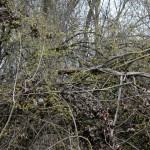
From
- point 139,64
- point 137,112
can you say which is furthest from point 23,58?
point 137,112

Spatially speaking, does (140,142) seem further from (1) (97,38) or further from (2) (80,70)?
(1) (97,38)

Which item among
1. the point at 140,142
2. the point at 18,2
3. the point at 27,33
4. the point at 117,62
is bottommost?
the point at 140,142

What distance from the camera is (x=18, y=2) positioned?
14.0 feet

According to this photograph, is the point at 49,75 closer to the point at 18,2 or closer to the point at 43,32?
the point at 43,32

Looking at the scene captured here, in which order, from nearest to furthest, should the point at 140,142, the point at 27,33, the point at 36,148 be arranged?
the point at 36,148, the point at 140,142, the point at 27,33

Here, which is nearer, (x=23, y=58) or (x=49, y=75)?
(x=49, y=75)

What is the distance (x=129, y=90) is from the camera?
3.16m

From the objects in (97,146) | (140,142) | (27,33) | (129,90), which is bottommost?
(140,142)

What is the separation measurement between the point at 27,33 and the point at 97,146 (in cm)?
170

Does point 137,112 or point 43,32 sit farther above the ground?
point 43,32

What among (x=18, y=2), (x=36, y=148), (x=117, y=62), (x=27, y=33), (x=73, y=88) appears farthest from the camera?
(x=18, y=2)

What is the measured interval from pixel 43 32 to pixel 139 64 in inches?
42.3

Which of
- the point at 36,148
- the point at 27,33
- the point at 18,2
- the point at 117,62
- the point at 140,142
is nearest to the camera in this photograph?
the point at 36,148

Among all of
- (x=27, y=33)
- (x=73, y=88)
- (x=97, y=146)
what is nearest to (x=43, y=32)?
(x=27, y=33)
